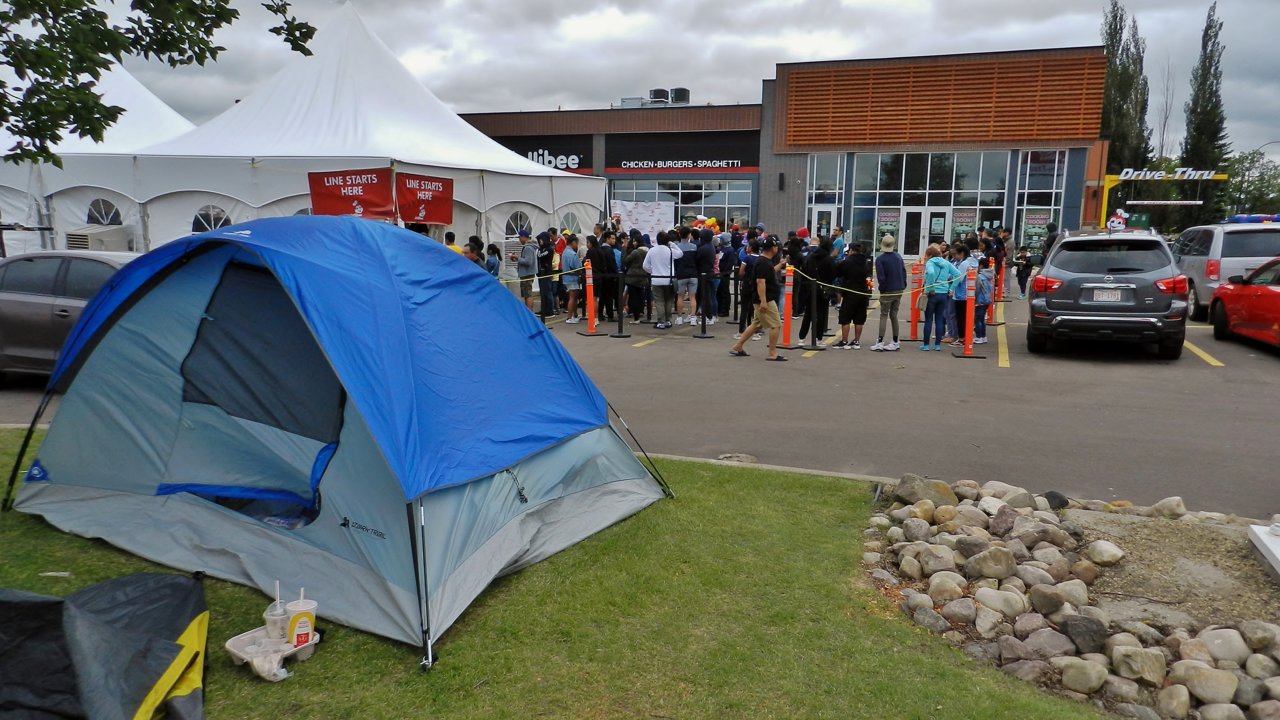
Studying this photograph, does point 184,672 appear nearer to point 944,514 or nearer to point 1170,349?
point 944,514

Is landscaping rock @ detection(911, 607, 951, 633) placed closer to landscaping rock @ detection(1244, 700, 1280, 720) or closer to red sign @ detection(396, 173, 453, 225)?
landscaping rock @ detection(1244, 700, 1280, 720)

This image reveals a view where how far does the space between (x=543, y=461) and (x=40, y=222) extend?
17.0 metres

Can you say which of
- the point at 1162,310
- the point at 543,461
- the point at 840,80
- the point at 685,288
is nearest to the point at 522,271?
the point at 685,288

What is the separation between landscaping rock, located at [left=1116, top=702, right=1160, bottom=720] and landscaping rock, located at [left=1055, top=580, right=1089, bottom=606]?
775 millimetres

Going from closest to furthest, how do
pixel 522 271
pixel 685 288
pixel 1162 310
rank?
pixel 1162 310 < pixel 685 288 < pixel 522 271

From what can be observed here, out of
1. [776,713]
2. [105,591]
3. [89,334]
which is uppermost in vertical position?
[89,334]

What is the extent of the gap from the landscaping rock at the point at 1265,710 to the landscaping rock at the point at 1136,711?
1.16ft

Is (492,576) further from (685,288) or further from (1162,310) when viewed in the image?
(685,288)

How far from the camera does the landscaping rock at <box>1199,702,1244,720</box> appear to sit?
3.54 metres

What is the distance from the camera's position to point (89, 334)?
5.55 m

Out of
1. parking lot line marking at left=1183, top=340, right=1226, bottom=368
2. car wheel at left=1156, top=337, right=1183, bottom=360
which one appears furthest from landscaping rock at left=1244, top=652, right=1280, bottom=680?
parking lot line marking at left=1183, top=340, right=1226, bottom=368

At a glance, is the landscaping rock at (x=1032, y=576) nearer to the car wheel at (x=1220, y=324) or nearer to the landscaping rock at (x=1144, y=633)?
the landscaping rock at (x=1144, y=633)

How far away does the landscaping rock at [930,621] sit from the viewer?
14.3ft

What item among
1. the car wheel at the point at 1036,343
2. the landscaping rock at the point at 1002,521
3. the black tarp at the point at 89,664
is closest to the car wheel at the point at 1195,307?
the car wheel at the point at 1036,343
